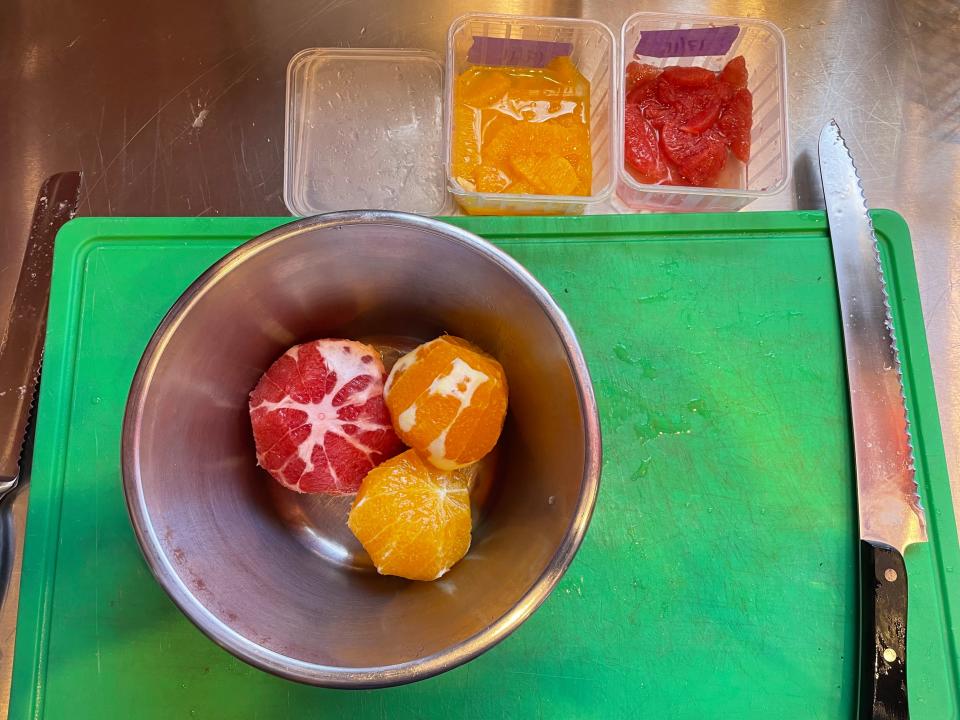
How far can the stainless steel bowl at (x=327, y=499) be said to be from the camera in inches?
35.6

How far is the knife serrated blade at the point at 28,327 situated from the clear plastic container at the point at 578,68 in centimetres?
91

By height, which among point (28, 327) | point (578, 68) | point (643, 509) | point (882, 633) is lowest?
point (882, 633)

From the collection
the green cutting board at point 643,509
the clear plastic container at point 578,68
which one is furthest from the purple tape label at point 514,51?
the green cutting board at point 643,509

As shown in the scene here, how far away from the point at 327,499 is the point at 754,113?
4.37ft

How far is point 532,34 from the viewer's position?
4.89ft

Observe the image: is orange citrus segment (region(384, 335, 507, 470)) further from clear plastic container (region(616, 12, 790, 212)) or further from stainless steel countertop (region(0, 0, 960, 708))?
stainless steel countertop (region(0, 0, 960, 708))

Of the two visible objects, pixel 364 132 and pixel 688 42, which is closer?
pixel 688 42

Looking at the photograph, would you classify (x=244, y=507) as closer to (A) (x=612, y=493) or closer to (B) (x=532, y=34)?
(A) (x=612, y=493)

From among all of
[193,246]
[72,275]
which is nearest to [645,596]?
[193,246]

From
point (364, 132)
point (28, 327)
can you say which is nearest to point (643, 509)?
point (364, 132)

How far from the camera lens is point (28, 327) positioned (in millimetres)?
1353

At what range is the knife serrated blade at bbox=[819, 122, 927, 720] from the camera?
118cm

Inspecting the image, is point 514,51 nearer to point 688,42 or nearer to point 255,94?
point 688,42

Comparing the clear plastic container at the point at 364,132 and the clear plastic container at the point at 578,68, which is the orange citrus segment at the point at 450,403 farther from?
the clear plastic container at the point at 364,132
